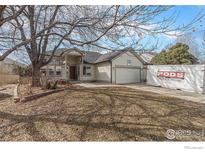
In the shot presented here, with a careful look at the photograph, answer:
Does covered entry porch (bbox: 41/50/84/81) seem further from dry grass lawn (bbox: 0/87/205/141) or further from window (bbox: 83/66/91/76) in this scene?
dry grass lawn (bbox: 0/87/205/141)

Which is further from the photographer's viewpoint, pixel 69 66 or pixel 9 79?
pixel 69 66

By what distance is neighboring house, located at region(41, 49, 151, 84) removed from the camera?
15.9m

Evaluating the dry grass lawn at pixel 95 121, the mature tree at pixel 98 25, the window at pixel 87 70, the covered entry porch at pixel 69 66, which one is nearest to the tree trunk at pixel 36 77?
the mature tree at pixel 98 25

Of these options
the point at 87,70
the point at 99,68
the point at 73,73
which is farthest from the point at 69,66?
the point at 99,68

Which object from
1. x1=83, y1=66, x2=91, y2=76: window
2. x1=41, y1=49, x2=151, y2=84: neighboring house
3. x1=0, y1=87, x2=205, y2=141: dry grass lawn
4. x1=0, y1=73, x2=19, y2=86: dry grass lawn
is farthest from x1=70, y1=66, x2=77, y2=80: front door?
x1=0, y1=87, x2=205, y2=141: dry grass lawn

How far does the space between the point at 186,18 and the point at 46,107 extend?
485 centimetres

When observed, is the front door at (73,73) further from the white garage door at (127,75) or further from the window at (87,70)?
the white garage door at (127,75)

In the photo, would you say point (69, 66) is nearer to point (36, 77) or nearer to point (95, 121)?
point (36, 77)

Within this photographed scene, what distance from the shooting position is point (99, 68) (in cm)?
1869

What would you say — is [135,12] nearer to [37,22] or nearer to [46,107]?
[46,107]

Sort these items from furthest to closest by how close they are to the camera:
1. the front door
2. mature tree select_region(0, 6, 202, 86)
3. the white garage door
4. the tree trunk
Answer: the front door → the white garage door → the tree trunk → mature tree select_region(0, 6, 202, 86)

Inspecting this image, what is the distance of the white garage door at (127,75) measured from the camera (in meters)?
15.9

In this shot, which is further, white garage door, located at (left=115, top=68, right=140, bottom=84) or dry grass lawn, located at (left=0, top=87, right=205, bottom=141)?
white garage door, located at (left=115, top=68, right=140, bottom=84)

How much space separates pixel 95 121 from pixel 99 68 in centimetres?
1445
